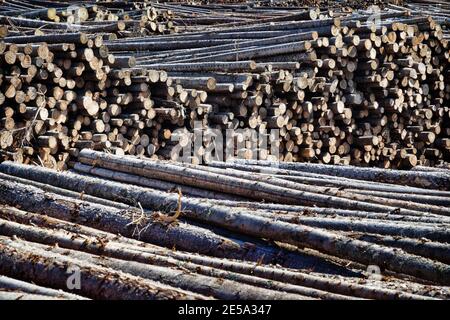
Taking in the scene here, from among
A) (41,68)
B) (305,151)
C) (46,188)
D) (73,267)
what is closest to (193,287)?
(73,267)

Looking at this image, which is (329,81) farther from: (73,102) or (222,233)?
(222,233)

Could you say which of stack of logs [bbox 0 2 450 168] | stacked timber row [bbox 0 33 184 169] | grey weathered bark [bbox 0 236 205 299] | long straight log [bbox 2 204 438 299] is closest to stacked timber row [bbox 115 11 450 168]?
stack of logs [bbox 0 2 450 168]

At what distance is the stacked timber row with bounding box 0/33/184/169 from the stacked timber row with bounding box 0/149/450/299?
71 cm

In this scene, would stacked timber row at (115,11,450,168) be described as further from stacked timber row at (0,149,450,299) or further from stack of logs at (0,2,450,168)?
stacked timber row at (0,149,450,299)

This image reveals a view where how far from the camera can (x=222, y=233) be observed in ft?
17.0

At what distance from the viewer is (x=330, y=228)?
5.08 meters

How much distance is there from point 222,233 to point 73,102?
11.6 feet

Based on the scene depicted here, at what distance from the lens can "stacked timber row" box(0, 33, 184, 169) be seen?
7371mm

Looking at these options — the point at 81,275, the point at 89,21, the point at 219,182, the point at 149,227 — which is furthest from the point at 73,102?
the point at 89,21

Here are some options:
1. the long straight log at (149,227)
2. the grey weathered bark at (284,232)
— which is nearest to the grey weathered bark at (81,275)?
the long straight log at (149,227)

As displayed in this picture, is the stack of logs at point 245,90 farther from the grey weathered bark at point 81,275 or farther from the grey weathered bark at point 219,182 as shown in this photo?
the grey weathered bark at point 81,275

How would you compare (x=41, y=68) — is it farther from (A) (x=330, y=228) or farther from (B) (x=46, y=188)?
(A) (x=330, y=228)

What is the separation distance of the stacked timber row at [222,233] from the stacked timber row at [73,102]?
71 centimetres

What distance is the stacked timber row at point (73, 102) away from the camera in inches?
290
